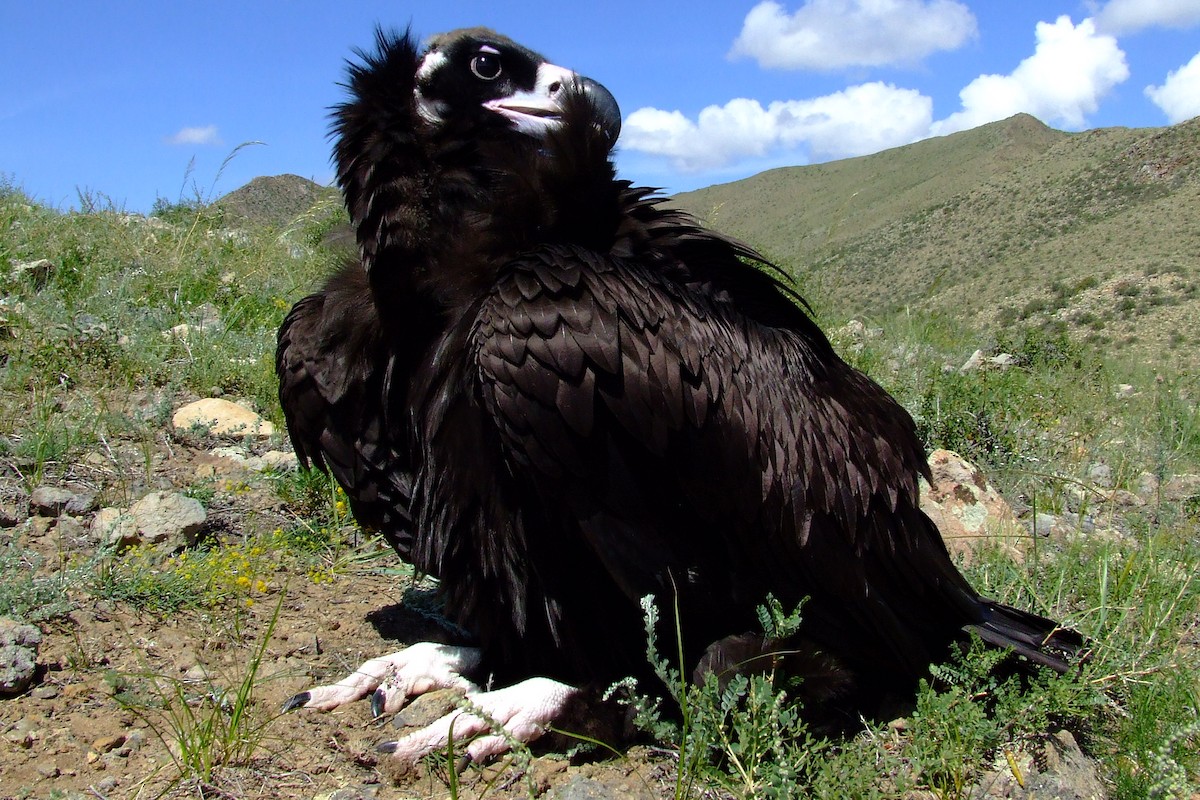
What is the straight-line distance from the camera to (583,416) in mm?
2254

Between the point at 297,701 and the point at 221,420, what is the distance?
2317 mm

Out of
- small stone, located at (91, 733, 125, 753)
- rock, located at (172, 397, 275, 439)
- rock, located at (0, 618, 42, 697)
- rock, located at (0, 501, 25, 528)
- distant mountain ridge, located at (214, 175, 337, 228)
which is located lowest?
small stone, located at (91, 733, 125, 753)

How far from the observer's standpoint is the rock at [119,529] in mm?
3256

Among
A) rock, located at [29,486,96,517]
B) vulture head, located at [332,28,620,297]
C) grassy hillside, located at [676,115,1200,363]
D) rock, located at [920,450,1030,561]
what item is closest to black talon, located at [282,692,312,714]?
vulture head, located at [332,28,620,297]

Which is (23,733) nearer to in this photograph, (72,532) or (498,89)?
(72,532)

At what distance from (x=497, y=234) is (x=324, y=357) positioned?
0.78 meters

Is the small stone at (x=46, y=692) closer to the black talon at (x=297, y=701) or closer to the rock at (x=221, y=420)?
the black talon at (x=297, y=701)

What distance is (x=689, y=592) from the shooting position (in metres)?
2.48

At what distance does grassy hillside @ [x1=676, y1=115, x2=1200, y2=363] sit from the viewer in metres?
17.9

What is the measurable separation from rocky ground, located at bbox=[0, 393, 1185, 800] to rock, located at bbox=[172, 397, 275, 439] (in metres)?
0.22

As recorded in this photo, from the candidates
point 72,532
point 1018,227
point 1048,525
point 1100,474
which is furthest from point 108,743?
point 1018,227

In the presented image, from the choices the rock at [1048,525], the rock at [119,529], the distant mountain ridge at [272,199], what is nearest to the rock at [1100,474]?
the rock at [1048,525]

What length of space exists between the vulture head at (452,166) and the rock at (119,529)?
1.39 metres

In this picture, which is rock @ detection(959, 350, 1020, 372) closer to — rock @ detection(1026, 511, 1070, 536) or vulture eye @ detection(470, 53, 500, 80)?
rock @ detection(1026, 511, 1070, 536)
